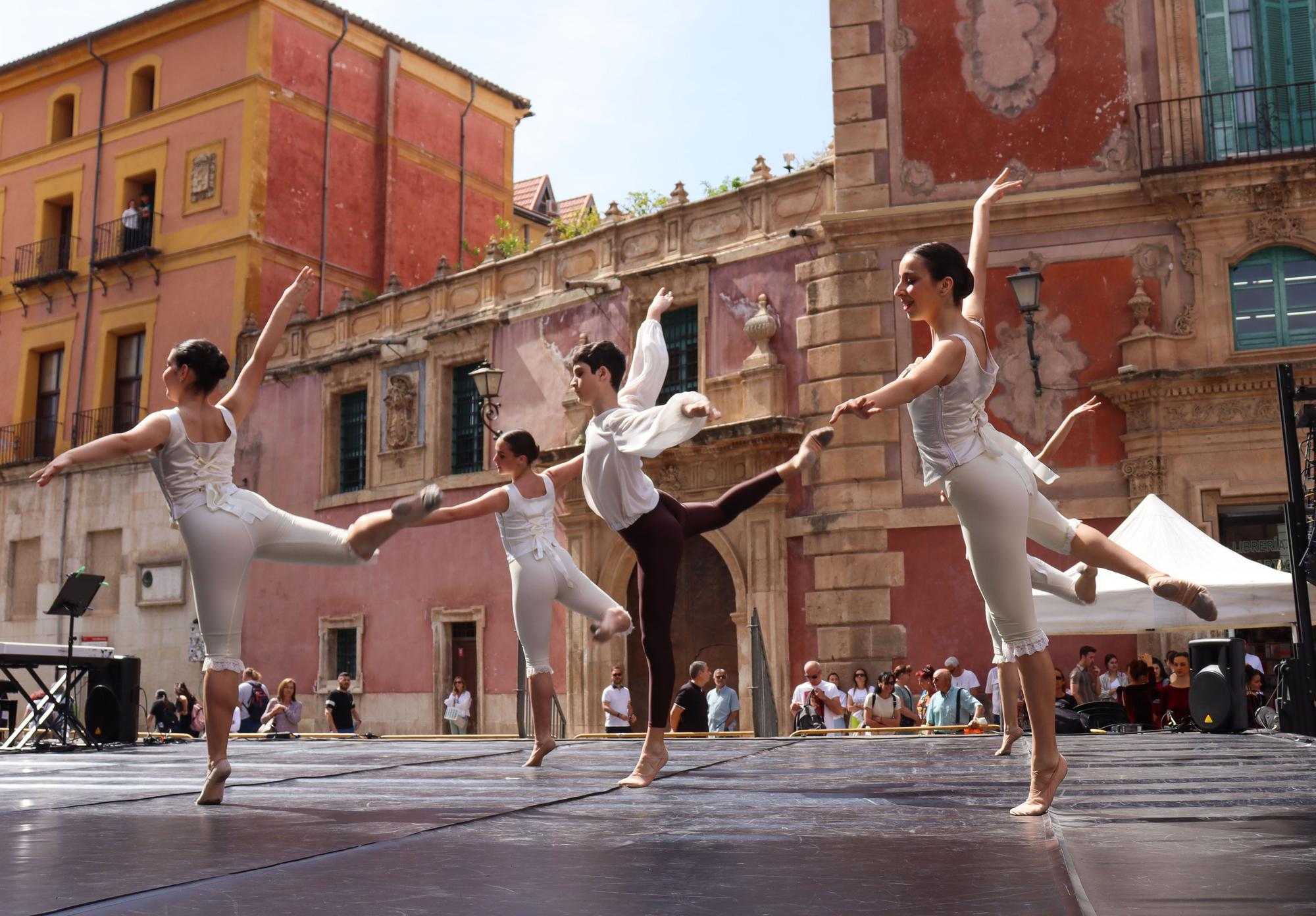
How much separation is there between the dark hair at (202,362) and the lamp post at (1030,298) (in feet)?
41.7

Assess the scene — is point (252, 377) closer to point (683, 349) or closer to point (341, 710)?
point (341, 710)

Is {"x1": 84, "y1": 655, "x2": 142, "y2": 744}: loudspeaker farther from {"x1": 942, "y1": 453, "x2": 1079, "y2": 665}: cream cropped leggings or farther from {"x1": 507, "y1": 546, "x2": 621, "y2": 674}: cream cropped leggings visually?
{"x1": 942, "y1": 453, "x2": 1079, "y2": 665}: cream cropped leggings

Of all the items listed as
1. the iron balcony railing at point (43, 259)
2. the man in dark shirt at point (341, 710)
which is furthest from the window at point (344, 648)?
the iron balcony railing at point (43, 259)

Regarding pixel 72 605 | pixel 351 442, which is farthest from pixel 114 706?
pixel 351 442

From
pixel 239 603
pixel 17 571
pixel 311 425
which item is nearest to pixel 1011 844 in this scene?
pixel 239 603

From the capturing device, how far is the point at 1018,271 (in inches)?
695

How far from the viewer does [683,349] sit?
2152cm

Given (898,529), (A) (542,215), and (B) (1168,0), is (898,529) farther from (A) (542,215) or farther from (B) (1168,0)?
(A) (542,215)

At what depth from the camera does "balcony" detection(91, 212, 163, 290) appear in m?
29.3

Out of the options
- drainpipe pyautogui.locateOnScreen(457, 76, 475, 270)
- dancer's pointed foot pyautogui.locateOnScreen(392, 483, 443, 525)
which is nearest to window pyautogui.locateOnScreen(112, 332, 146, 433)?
drainpipe pyautogui.locateOnScreen(457, 76, 475, 270)

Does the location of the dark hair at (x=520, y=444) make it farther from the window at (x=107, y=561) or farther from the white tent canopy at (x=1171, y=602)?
the window at (x=107, y=561)

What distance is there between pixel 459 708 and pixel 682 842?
1896cm

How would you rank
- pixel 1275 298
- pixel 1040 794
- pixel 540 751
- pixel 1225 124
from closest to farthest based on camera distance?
pixel 1040 794 → pixel 540 751 → pixel 1275 298 → pixel 1225 124

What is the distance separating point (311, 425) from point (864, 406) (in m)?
23.8
